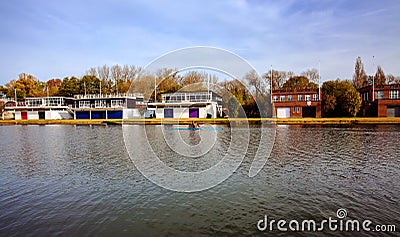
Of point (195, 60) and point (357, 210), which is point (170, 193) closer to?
point (195, 60)

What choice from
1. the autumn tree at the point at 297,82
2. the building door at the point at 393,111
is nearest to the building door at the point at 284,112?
the autumn tree at the point at 297,82

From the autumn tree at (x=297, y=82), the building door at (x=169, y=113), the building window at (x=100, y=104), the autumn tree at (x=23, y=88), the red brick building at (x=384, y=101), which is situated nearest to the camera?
the red brick building at (x=384, y=101)

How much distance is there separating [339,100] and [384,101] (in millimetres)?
7193

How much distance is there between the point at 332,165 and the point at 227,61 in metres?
8.83

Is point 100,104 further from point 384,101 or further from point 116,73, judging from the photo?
point 384,101

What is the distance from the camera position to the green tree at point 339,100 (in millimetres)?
47781

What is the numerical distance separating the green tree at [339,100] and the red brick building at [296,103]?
1.92 metres

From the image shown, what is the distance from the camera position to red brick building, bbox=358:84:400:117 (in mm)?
46906

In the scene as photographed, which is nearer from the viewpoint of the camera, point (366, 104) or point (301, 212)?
point (301, 212)

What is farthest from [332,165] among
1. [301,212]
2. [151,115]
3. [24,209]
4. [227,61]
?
[151,115]

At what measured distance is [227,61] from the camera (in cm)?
966

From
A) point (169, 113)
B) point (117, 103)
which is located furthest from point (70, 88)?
point (169, 113)

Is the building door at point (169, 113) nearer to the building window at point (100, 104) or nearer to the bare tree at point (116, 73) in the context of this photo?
the building window at point (100, 104)

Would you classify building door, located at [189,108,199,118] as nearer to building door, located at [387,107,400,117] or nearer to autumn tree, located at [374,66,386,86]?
building door, located at [387,107,400,117]
